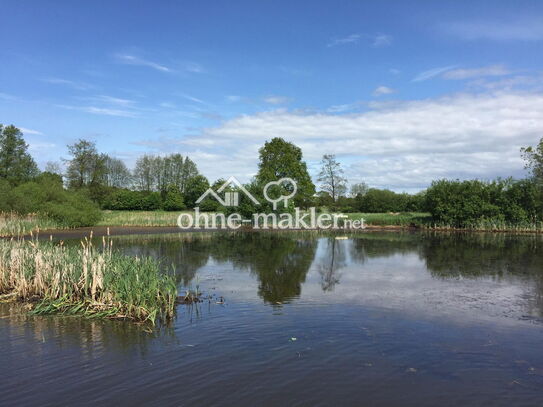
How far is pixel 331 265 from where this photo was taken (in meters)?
21.0

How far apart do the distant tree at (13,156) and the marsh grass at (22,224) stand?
2646 centimetres

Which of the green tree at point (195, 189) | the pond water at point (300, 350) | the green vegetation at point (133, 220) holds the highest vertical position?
the green tree at point (195, 189)

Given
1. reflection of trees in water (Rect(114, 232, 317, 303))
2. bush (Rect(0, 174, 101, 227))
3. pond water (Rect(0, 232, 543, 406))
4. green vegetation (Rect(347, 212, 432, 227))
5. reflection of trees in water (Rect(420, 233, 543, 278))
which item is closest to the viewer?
pond water (Rect(0, 232, 543, 406))

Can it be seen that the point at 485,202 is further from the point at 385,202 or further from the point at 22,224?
the point at 22,224

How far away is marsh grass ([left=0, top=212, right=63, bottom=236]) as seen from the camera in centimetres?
2995

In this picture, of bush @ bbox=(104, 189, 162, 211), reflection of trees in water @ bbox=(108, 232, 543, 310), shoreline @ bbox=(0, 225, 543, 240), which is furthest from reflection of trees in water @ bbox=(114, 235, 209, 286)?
bush @ bbox=(104, 189, 162, 211)

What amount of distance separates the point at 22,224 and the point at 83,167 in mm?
35467

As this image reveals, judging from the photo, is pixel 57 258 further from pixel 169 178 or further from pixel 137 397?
pixel 169 178

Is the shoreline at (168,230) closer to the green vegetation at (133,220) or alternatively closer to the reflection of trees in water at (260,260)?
the green vegetation at (133,220)

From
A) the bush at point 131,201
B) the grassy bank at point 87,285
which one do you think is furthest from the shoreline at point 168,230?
the bush at point 131,201

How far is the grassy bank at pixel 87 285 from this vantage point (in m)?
10.4

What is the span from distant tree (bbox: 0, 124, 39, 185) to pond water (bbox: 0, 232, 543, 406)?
2173 inches

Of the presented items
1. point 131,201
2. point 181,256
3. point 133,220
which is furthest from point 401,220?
point 131,201

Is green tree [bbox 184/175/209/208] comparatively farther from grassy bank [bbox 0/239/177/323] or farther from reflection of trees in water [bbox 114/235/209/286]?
grassy bank [bbox 0/239/177/323]
